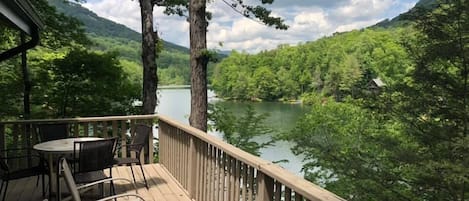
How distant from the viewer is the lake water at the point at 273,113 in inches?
573

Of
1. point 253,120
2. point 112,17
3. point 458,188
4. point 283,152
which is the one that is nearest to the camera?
point 458,188

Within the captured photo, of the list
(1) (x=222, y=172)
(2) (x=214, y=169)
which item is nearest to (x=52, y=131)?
(2) (x=214, y=169)

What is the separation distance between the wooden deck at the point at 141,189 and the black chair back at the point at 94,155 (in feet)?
2.54

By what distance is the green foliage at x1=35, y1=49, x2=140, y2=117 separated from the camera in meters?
8.05

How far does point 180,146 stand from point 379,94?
6.04 metres

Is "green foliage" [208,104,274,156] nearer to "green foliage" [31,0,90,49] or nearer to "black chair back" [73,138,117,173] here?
"green foliage" [31,0,90,49]

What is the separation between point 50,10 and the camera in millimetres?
8758

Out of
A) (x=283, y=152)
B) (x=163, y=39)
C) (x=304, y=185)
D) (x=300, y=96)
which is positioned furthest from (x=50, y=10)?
(x=300, y=96)

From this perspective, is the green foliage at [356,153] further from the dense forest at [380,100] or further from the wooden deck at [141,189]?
the wooden deck at [141,189]

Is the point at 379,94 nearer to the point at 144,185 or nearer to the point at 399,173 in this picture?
the point at 399,173

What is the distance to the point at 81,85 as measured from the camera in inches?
316

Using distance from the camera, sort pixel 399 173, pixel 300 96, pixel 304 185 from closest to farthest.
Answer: pixel 304 185
pixel 399 173
pixel 300 96

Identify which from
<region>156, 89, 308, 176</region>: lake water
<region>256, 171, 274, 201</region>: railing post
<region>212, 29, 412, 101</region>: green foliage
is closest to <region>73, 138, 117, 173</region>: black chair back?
<region>256, 171, 274, 201</region>: railing post

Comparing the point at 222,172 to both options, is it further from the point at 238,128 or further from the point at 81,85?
the point at 238,128
